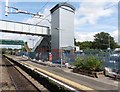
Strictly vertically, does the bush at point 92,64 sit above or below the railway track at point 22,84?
above

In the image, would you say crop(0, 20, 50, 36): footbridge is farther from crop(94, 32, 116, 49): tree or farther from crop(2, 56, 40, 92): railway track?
crop(94, 32, 116, 49): tree

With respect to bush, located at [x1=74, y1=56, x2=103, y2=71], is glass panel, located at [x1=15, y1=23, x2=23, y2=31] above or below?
above

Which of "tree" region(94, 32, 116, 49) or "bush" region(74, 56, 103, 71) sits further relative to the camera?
"tree" region(94, 32, 116, 49)

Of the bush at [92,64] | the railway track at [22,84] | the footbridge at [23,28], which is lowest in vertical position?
A: the railway track at [22,84]

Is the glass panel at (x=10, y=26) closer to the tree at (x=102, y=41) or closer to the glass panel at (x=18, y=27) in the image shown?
the glass panel at (x=18, y=27)

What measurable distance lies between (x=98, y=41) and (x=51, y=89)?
125 m

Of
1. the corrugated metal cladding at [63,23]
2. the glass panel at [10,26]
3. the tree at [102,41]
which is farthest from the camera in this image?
the tree at [102,41]

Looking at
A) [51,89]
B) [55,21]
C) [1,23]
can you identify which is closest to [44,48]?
[55,21]

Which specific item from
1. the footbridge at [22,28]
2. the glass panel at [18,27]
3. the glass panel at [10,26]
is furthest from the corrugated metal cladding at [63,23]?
the glass panel at [10,26]

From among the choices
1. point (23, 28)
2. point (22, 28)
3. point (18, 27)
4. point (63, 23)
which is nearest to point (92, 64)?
point (63, 23)

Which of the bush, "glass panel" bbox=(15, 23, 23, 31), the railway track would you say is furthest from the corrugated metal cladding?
the railway track

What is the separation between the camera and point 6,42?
367ft

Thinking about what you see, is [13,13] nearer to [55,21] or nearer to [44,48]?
[55,21]

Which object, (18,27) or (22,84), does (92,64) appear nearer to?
(22,84)
